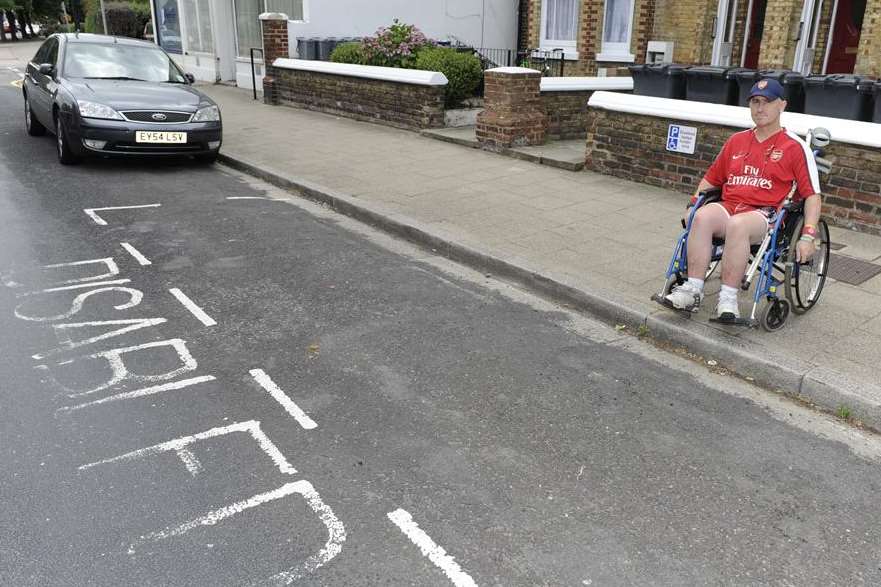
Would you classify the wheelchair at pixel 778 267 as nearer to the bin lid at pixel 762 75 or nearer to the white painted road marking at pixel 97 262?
the white painted road marking at pixel 97 262

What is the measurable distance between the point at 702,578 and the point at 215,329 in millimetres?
3446

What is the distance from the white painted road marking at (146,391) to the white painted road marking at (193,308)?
0.86 m

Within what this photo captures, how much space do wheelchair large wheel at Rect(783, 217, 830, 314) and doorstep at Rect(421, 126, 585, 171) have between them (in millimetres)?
4771

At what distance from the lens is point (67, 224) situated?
7.25 m

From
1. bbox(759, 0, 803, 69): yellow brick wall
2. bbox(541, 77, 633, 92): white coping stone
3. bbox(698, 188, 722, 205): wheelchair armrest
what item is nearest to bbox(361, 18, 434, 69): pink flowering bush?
bbox(541, 77, 633, 92): white coping stone

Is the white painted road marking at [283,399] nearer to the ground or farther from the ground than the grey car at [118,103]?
nearer to the ground

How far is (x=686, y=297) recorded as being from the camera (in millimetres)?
4832

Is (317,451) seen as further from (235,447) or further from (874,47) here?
(874,47)

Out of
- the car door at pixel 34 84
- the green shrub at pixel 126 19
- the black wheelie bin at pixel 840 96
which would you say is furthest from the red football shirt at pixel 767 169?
the green shrub at pixel 126 19

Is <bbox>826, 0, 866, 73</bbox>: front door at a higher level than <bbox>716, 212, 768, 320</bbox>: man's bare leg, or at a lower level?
higher

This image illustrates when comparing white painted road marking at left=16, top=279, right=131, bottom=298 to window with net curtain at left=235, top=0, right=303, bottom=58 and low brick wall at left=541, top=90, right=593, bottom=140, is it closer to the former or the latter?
low brick wall at left=541, top=90, right=593, bottom=140

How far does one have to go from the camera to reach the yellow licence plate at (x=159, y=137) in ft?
30.0

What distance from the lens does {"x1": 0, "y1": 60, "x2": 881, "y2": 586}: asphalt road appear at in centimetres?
286

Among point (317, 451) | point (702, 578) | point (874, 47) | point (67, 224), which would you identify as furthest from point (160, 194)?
point (874, 47)
